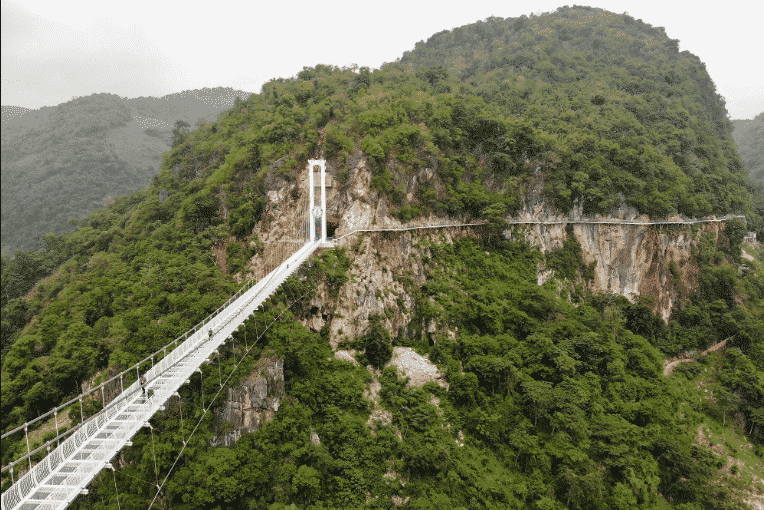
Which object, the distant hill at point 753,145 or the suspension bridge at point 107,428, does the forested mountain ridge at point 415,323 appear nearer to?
the suspension bridge at point 107,428

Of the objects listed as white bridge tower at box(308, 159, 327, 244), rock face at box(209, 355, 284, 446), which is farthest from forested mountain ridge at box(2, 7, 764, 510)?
white bridge tower at box(308, 159, 327, 244)

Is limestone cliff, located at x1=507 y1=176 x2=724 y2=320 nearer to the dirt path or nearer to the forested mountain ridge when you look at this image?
the forested mountain ridge

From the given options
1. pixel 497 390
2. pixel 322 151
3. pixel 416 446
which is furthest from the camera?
pixel 322 151

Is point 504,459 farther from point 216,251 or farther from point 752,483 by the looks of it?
point 216,251

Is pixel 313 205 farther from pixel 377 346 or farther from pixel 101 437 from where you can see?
pixel 101 437

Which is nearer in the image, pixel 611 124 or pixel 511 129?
pixel 511 129

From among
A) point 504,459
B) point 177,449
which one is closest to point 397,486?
point 504,459
